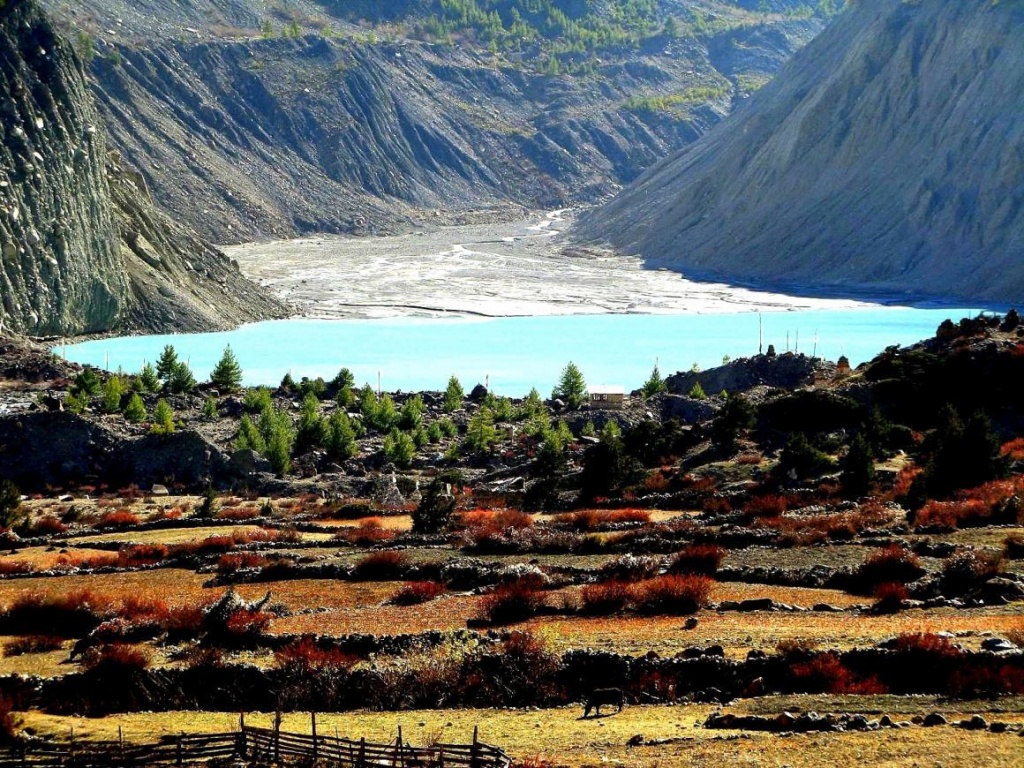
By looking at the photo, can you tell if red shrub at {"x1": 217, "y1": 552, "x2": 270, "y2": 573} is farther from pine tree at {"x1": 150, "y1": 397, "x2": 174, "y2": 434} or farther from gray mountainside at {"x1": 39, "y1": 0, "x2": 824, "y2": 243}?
gray mountainside at {"x1": 39, "y1": 0, "x2": 824, "y2": 243}

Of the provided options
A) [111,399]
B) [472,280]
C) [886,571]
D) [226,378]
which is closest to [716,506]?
[886,571]

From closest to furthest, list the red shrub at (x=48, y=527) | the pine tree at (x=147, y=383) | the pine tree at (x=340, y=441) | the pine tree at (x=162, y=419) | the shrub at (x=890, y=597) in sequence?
the shrub at (x=890, y=597), the red shrub at (x=48, y=527), the pine tree at (x=162, y=419), the pine tree at (x=340, y=441), the pine tree at (x=147, y=383)

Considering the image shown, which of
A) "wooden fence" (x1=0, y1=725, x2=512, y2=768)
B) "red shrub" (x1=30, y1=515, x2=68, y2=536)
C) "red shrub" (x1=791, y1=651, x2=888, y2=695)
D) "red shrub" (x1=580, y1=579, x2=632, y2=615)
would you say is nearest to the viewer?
"wooden fence" (x1=0, y1=725, x2=512, y2=768)

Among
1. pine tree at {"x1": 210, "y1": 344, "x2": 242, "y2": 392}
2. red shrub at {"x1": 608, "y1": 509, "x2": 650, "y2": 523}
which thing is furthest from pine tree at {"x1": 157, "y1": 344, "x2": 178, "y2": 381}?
red shrub at {"x1": 608, "y1": 509, "x2": 650, "y2": 523}

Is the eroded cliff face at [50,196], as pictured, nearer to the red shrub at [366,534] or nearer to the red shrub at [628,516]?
the red shrub at [366,534]

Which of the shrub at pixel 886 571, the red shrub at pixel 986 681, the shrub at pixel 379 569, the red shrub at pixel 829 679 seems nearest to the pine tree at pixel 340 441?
the shrub at pixel 379 569

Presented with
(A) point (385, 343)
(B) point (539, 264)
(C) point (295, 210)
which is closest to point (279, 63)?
(C) point (295, 210)
